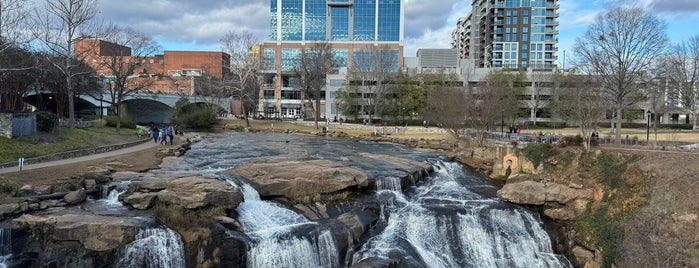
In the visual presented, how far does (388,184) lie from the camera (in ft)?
78.2

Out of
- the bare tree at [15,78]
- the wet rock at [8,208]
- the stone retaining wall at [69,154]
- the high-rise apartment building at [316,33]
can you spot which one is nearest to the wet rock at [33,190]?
the wet rock at [8,208]

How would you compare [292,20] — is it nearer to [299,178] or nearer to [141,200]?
[299,178]

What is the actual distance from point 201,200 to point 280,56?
92.4m

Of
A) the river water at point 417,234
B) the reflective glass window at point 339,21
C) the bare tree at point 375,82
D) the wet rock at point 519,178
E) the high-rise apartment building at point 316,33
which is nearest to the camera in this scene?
the river water at point 417,234

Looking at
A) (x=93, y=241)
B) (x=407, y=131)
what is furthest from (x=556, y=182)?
(x=407, y=131)

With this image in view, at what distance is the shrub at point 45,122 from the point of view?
Result: 28.3m

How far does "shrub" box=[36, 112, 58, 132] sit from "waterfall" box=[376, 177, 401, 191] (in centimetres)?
2223

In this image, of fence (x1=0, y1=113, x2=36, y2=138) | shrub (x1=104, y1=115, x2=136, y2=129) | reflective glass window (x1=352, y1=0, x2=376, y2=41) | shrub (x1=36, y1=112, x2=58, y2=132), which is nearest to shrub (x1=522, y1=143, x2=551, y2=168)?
fence (x1=0, y1=113, x2=36, y2=138)

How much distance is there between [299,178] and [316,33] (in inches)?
3652

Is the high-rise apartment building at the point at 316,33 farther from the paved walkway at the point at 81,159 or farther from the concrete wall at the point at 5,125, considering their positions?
the concrete wall at the point at 5,125

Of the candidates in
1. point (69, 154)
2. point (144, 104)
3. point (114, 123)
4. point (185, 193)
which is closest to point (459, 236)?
point (185, 193)

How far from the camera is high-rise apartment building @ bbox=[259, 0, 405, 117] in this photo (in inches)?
4158

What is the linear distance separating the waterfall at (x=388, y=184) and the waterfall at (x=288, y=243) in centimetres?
642

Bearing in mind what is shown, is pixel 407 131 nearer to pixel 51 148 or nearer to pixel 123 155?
pixel 123 155
